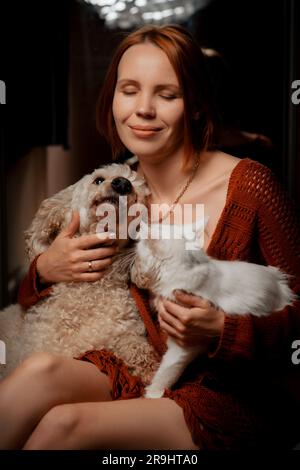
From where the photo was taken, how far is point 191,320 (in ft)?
3.16

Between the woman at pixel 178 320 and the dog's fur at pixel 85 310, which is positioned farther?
the dog's fur at pixel 85 310

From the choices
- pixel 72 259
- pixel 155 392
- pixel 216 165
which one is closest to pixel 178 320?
pixel 155 392

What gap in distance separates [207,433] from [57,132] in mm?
650

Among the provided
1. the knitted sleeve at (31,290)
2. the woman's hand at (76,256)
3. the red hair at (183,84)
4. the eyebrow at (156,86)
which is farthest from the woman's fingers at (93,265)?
the eyebrow at (156,86)

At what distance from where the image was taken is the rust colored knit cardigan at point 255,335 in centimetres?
99

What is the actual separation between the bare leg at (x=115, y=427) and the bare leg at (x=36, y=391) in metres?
0.03

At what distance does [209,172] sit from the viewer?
1.14 metres

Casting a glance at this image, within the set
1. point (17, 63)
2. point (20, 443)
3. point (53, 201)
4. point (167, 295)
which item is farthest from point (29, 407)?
point (17, 63)

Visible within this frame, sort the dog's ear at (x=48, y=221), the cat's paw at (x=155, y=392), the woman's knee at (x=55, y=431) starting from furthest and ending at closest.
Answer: the dog's ear at (x=48, y=221) < the cat's paw at (x=155, y=392) < the woman's knee at (x=55, y=431)

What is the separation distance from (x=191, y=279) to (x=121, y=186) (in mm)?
225

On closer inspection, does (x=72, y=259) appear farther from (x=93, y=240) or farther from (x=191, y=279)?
(x=191, y=279)

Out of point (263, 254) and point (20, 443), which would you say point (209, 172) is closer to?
point (263, 254)

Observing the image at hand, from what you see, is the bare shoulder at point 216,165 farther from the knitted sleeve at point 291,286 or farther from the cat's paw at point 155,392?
the cat's paw at point 155,392

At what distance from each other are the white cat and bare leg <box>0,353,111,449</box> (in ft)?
0.42
